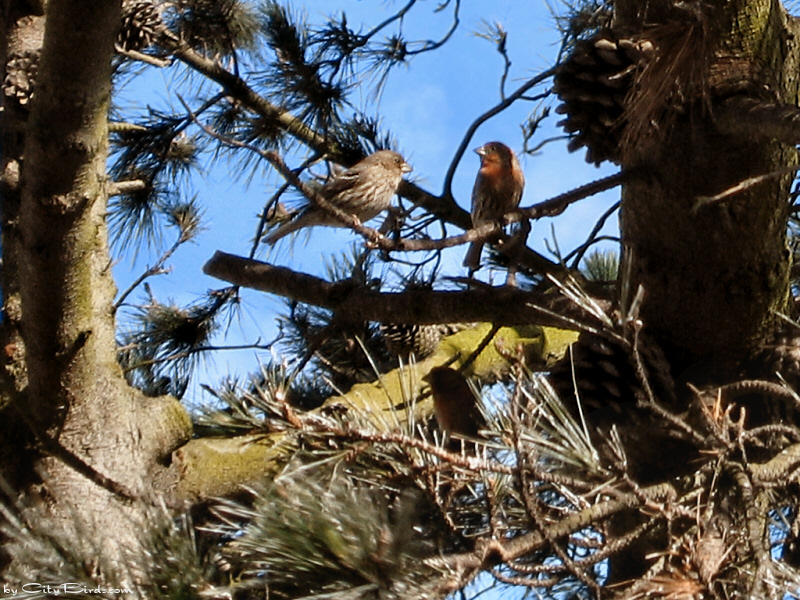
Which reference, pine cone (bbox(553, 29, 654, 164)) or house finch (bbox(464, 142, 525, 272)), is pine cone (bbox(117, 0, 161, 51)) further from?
pine cone (bbox(553, 29, 654, 164))

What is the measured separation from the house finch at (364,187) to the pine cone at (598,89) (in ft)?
3.90

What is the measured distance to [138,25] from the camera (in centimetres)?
271

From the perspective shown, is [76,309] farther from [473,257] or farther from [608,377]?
[473,257]

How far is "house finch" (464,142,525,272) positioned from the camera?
3107mm

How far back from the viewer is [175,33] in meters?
3.05

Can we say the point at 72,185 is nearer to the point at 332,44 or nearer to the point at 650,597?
the point at 650,597

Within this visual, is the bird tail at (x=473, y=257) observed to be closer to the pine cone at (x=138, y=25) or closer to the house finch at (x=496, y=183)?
the house finch at (x=496, y=183)

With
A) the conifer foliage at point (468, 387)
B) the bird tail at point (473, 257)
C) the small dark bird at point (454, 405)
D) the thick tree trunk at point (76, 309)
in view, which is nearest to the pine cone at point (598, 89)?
the conifer foliage at point (468, 387)

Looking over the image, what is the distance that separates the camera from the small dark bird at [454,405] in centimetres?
155

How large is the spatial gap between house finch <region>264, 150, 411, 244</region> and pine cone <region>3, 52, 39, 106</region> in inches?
36.3

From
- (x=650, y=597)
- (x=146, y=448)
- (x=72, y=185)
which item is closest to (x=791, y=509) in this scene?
(x=650, y=597)

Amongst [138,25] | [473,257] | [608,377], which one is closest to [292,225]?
[473,257]

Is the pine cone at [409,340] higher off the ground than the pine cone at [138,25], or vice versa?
the pine cone at [138,25]

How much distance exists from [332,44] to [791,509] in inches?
82.2
